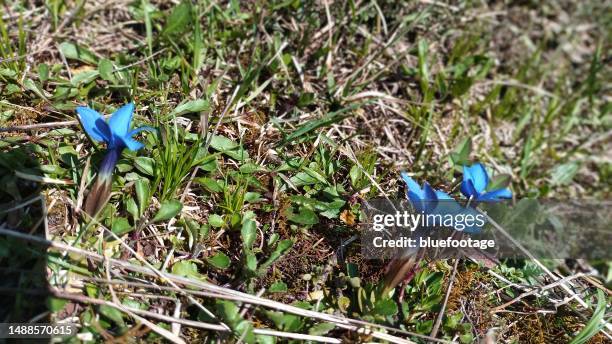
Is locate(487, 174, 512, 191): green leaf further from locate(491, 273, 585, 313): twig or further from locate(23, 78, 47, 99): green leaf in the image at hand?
locate(23, 78, 47, 99): green leaf

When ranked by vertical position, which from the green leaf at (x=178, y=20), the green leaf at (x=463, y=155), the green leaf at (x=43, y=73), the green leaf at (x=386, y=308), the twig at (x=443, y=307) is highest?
the green leaf at (x=178, y=20)

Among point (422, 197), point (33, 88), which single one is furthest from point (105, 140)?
point (422, 197)

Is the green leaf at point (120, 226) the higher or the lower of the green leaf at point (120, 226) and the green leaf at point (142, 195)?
the lower

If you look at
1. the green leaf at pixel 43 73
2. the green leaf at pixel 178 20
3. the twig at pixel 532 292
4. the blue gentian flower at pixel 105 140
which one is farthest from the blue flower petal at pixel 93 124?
the twig at pixel 532 292

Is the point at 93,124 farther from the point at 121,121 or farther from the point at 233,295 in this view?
the point at 233,295

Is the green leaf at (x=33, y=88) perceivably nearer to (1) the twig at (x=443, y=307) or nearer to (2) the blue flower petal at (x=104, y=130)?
(2) the blue flower petal at (x=104, y=130)

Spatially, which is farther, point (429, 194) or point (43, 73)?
point (43, 73)
